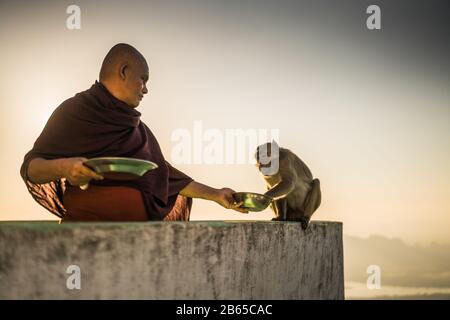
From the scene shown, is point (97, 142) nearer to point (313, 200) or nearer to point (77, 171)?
point (77, 171)

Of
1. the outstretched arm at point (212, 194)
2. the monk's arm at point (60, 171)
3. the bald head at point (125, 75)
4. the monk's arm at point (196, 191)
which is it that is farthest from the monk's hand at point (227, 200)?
the monk's arm at point (60, 171)

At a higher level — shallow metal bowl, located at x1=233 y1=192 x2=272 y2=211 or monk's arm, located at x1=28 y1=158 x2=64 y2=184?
monk's arm, located at x1=28 y1=158 x2=64 y2=184

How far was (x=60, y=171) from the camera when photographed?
13.8ft

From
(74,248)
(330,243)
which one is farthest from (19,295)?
(330,243)

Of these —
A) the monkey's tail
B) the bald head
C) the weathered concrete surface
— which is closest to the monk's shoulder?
the bald head

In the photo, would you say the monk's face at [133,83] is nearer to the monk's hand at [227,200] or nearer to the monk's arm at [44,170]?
the monk's arm at [44,170]

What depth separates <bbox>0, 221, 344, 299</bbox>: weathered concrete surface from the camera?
393 centimetres

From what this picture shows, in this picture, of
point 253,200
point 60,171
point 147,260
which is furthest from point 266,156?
point 60,171

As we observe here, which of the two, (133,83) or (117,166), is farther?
(133,83)

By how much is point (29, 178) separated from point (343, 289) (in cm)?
357

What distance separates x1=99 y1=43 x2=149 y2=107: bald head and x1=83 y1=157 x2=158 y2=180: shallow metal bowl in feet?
3.54

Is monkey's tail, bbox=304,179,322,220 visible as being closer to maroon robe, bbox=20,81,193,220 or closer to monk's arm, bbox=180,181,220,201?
monk's arm, bbox=180,181,220,201

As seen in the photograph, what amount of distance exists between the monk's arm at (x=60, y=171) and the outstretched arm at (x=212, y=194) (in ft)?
5.54

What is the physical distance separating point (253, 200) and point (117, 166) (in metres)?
1.73
